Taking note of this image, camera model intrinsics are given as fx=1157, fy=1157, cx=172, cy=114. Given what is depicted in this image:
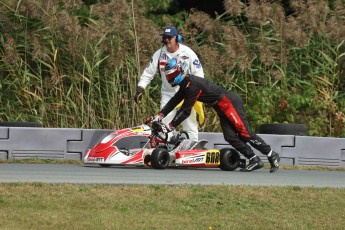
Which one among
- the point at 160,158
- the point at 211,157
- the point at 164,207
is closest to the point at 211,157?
the point at 211,157

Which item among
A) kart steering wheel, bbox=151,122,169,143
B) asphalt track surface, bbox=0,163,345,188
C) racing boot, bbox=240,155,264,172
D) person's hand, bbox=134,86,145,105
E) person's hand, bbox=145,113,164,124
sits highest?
person's hand, bbox=134,86,145,105

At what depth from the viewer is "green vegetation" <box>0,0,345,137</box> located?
734 inches

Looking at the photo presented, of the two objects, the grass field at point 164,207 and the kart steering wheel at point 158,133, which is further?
the kart steering wheel at point 158,133

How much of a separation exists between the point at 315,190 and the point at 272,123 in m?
5.42

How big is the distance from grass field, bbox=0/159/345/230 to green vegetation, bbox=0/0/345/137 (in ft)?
20.2

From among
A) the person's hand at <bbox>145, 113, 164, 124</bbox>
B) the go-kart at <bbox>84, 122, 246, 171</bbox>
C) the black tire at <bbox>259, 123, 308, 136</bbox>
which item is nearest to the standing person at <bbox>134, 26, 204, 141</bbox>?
the go-kart at <bbox>84, 122, 246, 171</bbox>

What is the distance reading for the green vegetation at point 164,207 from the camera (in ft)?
34.3

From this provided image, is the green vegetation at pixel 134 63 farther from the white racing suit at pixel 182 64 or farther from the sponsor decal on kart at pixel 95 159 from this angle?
the sponsor decal on kart at pixel 95 159

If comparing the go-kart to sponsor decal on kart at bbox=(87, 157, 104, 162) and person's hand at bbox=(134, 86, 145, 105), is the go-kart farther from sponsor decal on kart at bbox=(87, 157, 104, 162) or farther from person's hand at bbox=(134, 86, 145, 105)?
person's hand at bbox=(134, 86, 145, 105)

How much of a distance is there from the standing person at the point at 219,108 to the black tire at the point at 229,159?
0.39 ft

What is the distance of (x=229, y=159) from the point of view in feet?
53.3

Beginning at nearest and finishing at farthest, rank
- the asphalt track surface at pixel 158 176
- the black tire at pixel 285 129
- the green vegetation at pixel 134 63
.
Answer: the asphalt track surface at pixel 158 176
the black tire at pixel 285 129
the green vegetation at pixel 134 63

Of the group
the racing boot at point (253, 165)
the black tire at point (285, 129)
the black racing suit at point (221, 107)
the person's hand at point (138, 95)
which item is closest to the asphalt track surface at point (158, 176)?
the racing boot at point (253, 165)

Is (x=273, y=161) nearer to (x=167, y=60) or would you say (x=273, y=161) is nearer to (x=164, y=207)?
(x=167, y=60)
